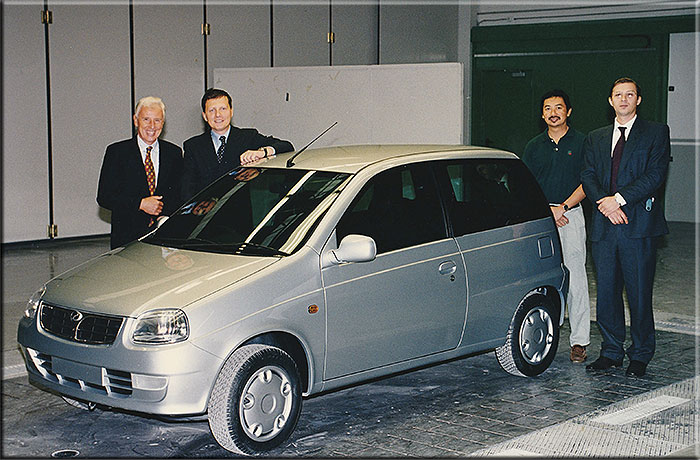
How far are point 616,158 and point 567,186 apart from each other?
24.3 inches

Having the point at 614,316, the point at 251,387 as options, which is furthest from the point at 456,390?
the point at 251,387

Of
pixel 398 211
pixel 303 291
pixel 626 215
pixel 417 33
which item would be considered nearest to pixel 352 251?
pixel 303 291

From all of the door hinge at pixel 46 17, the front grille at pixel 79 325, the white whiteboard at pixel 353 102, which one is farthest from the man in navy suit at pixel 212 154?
the door hinge at pixel 46 17

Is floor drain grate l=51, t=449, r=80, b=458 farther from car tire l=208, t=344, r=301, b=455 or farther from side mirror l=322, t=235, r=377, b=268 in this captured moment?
side mirror l=322, t=235, r=377, b=268

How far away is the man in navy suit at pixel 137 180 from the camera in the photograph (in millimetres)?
6695

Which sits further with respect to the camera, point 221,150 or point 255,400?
point 221,150

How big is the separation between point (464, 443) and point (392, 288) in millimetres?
964

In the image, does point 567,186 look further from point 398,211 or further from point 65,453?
point 65,453

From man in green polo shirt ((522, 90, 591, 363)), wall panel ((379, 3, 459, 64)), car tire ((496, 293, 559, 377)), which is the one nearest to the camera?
car tire ((496, 293, 559, 377))

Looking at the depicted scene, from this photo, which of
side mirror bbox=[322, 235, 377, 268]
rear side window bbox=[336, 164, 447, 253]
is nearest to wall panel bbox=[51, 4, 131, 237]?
rear side window bbox=[336, 164, 447, 253]

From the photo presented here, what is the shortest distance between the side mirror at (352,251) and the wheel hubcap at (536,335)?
1.71m

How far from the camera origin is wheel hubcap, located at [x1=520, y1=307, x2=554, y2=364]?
645 cm

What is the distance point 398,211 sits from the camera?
5699 millimetres

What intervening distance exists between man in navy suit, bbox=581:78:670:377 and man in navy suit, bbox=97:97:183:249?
3003 millimetres
